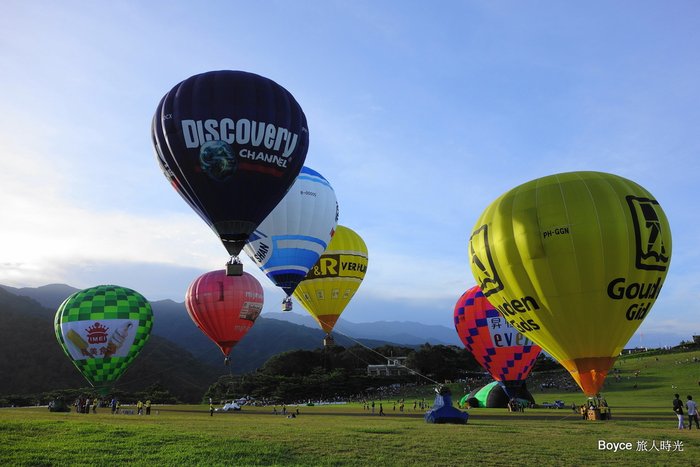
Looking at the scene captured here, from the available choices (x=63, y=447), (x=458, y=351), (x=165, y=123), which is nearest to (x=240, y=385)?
(x=458, y=351)

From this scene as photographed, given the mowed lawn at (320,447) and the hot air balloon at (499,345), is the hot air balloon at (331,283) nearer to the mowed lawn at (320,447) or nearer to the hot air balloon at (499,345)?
the hot air balloon at (499,345)

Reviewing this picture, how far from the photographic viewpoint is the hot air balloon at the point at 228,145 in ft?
62.2

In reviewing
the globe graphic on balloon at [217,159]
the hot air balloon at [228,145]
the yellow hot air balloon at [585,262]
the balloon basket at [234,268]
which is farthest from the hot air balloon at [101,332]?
the yellow hot air balloon at [585,262]

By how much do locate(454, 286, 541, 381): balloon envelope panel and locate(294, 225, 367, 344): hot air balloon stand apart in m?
7.74

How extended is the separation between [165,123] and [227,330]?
19742mm

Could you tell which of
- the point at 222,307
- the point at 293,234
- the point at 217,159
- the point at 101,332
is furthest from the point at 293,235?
the point at 101,332

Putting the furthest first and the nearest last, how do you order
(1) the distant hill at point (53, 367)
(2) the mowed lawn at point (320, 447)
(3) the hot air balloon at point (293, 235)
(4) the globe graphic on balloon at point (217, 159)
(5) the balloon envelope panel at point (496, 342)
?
(1) the distant hill at point (53, 367) → (5) the balloon envelope panel at point (496, 342) → (3) the hot air balloon at point (293, 235) → (4) the globe graphic on balloon at point (217, 159) → (2) the mowed lawn at point (320, 447)

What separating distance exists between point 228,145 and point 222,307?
1883 cm

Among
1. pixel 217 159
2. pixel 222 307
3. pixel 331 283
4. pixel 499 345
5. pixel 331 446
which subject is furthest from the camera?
pixel 222 307

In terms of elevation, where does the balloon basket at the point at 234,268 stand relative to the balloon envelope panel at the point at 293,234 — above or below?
below

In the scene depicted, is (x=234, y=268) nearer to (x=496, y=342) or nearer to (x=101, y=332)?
(x=101, y=332)

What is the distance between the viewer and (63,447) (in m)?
11.3

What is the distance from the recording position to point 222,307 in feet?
116

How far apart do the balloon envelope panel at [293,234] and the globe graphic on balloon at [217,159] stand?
7.82 m
